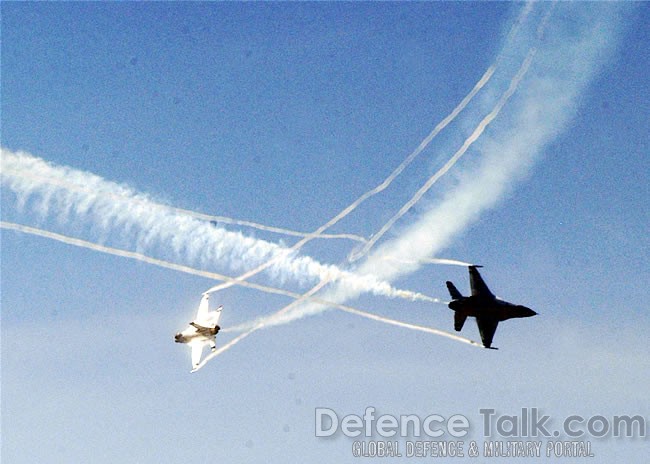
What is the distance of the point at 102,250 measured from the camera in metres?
52.1

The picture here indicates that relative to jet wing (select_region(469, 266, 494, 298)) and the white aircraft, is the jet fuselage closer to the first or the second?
jet wing (select_region(469, 266, 494, 298))

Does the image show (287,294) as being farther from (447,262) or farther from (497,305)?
(497,305)

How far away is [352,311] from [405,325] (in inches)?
218

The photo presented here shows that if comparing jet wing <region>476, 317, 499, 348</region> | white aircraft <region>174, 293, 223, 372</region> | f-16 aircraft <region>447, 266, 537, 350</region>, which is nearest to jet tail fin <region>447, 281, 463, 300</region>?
f-16 aircraft <region>447, 266, 537, 350</region>

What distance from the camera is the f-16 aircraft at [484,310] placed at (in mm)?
68188

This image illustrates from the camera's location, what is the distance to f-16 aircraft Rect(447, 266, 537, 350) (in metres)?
68.2

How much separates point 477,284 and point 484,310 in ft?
9.69

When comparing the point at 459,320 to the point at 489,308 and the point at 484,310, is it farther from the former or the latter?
the point at 489,308

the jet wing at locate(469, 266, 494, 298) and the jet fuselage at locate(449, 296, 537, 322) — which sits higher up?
the jet wing at locate(469, 266, 494, 298)

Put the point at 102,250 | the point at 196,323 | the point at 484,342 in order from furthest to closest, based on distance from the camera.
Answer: the point at 196,323, the point at 484,342, the point at 102,250

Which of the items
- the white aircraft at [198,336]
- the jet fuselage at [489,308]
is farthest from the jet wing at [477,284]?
the white aircraft at [198,336]

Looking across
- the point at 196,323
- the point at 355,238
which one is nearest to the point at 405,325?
the point at 355,238

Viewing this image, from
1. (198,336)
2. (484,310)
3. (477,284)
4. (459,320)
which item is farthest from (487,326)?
(198,336)

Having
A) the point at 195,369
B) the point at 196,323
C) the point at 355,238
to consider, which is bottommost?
the point at 195,369
